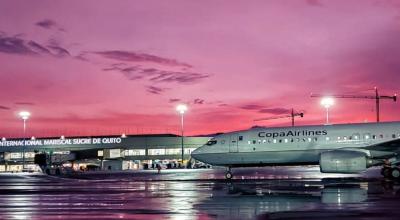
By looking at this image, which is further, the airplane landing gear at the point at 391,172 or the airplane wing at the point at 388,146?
the airplane wing at the point at 388,146

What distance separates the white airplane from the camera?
32.8 meters

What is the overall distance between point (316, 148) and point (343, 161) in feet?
14.0

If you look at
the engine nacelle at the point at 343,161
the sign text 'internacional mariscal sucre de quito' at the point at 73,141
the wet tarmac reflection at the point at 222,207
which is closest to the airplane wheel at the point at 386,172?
the engine nacelle at the point at 343,161

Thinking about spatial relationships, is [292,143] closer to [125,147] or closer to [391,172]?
[391,172]

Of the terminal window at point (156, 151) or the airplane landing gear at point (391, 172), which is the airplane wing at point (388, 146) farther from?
the terminal window at point (156, 151)

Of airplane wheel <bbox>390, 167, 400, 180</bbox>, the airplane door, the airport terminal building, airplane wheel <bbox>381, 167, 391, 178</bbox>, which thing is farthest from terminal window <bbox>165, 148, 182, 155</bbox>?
airplane wheel <bbox>390, 167, 400, 180</bbox>

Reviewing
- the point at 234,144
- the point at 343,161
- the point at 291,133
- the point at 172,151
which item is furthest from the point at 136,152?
the point at 343,161

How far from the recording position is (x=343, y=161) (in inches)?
1272

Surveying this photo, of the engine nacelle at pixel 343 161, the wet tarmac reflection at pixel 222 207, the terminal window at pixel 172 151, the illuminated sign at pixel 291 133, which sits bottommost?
the wet tarmac reflection at pixel 222 207

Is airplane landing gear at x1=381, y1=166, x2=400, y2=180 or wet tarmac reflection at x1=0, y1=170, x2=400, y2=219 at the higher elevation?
airplane landing gear at x1=381, y1=166, x2=400, y2=180

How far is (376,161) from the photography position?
3338 cm

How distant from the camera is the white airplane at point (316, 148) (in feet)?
108

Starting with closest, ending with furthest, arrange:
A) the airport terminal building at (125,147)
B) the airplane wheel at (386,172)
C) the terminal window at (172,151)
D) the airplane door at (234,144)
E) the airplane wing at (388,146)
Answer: the airplane wing at (388,146), the airplane wheel at (386,172), the airplane door at (234,144), the airport terminal building at (125,147), the terminal window at (172,151)

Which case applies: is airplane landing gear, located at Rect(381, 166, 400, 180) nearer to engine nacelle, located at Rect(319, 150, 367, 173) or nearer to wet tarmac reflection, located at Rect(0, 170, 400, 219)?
engine nacelle, located at Rect(319, 150, 367, 173)
